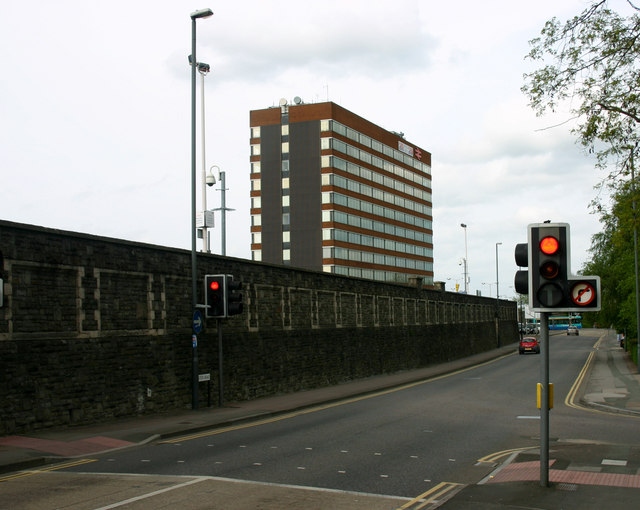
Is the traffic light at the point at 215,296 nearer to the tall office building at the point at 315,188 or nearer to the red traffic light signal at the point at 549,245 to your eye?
the red traffic light signal at the point at 549,245

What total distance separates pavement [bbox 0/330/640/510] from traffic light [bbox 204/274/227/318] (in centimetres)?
295

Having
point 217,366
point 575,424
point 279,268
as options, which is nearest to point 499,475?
point 575,424

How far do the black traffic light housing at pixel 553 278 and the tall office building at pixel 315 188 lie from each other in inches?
3361

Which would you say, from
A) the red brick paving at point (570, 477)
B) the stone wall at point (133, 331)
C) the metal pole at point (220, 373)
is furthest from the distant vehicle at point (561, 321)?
the red brick paving at point (570, 477)

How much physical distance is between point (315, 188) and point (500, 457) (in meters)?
86.3

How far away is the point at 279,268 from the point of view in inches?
1073

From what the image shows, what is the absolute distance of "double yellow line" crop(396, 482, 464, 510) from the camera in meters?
9.10

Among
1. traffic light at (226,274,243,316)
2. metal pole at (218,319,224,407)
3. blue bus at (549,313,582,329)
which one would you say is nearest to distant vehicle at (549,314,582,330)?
blue bus at (549,313,582,329)

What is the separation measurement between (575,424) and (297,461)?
869 cm

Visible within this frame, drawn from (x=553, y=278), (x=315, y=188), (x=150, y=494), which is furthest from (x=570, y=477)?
(x=315, y=188)

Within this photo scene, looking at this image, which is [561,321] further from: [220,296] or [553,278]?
Answer: [553,278]

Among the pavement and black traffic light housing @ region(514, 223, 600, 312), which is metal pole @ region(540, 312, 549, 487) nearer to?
black traffic light housing @ region(514, 223, 600, 312)

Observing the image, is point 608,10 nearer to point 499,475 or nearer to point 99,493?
point 499,475

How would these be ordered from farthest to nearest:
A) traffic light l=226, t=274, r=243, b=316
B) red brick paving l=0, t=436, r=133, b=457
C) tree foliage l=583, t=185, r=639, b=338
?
1. tree foliage l=583, t=185, r=639, b=338
2. traffic light l=226, t=274, r=243, b=316
3. red brick paving l=0, t=436, r=133, b=457
